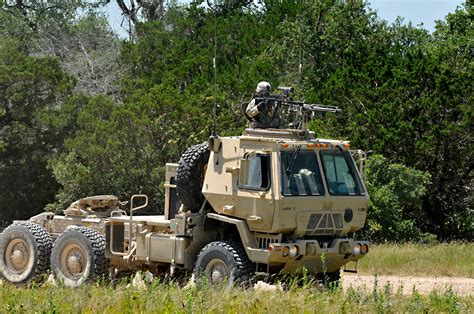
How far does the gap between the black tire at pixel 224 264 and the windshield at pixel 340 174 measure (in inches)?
62.6

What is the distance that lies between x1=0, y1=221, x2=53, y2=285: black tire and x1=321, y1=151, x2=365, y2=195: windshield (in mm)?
4994

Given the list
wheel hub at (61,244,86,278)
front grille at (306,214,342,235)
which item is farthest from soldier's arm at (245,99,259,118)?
wheel hub at (61,244,86,278)

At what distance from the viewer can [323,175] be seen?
15773mm

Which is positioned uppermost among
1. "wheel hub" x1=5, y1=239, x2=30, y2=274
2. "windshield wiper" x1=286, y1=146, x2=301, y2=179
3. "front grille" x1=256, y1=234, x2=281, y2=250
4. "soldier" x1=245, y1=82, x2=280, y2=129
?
"soldier" x1=245, y1=82, x2=280, y2=129

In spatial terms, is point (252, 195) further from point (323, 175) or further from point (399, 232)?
point (399, 232)

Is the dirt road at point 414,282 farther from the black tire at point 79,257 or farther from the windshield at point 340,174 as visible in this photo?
the black tire at point 79,257

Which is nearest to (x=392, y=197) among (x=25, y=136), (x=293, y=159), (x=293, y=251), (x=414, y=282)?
(x=414, y=282)

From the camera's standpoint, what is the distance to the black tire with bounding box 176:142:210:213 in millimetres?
16500

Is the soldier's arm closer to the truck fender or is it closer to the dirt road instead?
the truck fender

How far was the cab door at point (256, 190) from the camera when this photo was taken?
50.1ft

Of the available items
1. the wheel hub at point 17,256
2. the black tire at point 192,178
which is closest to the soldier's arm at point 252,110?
the black tire at point 192,178

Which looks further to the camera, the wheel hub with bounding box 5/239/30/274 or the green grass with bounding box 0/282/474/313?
the wheel hub with bounding box 5/239/30/274

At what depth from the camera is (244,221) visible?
15.6 metres

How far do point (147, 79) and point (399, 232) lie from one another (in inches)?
530
